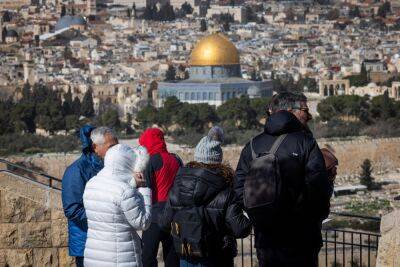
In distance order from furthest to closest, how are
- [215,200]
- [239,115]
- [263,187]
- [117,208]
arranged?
[239,115] → [215,200] → [117,208] → [263,187]

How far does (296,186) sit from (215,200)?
52cm

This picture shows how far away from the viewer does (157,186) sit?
26.8 feet

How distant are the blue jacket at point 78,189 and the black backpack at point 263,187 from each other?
1088 millimetres

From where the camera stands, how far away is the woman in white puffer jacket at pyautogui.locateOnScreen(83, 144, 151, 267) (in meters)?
7.03

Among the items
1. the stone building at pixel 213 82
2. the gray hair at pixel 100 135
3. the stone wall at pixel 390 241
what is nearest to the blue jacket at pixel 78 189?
the gray hair at pixel 100 135

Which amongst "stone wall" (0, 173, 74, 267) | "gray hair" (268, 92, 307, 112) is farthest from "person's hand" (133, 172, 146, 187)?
"stone wall" (0, 173, 74, 267)

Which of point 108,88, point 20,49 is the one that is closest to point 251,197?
point 108,88

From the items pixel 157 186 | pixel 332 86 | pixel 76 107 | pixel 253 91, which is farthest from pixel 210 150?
pixel 332 86

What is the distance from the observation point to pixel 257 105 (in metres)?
44.0

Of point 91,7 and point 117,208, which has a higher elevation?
point 117,208

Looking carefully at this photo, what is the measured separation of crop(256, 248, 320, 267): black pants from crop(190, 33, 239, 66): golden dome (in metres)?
47.7

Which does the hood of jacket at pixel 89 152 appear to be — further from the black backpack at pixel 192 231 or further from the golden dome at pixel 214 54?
the golden dome at pixel 214 54

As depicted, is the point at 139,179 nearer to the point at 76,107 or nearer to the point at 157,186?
the point at 157,186

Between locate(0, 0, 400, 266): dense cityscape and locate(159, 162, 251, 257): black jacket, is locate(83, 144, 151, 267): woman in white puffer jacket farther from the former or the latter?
locate(0, 0, 400, 266): dense cityscape
